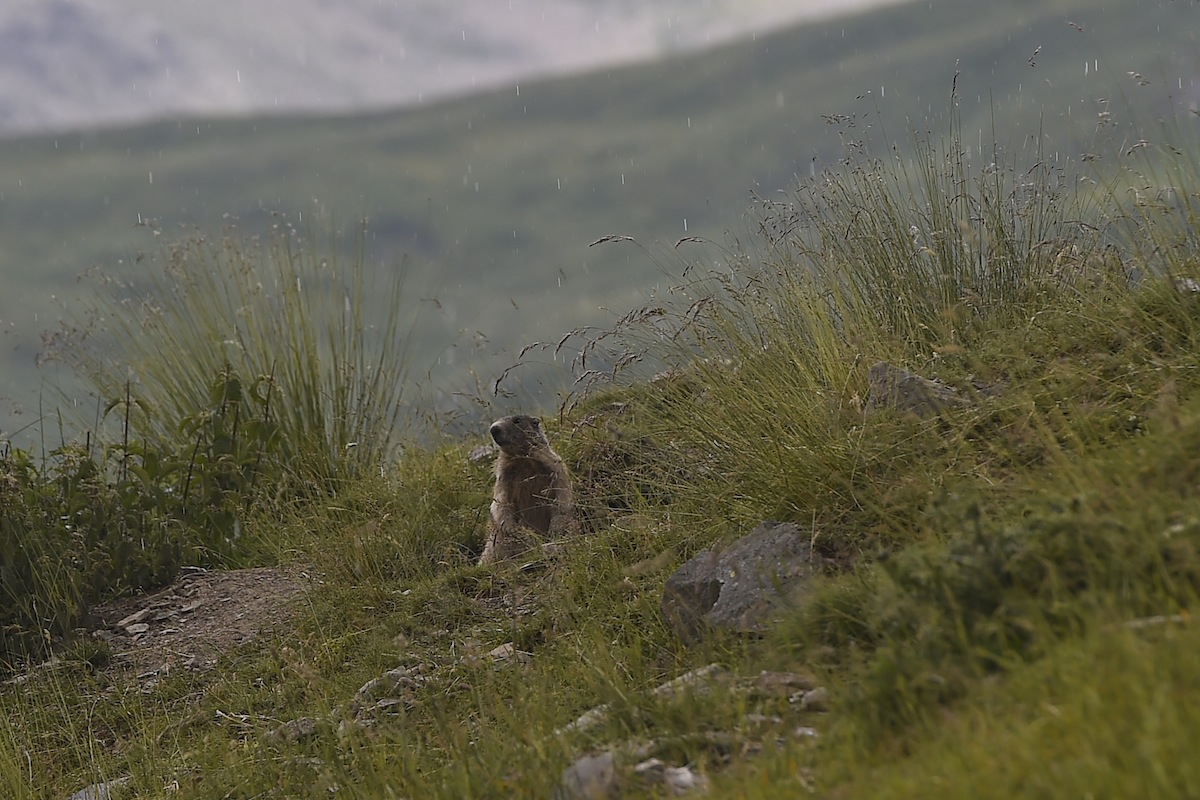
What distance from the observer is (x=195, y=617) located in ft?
21.0

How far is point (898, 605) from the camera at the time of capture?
2830 millimetres

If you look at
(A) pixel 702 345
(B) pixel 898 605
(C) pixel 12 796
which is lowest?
(C) pixel 12 796

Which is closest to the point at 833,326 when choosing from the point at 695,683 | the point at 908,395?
the point at 908,395

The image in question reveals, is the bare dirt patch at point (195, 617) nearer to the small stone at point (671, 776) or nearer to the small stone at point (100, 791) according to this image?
the small stone at point (100, 791)

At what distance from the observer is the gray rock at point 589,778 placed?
2.73 metres

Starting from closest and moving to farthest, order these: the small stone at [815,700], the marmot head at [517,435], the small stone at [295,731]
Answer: the small stone at [815,700] < the small stone at [295,731] < the marmot head at [517,435]

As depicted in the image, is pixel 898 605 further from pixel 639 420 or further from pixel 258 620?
pixel 258 620

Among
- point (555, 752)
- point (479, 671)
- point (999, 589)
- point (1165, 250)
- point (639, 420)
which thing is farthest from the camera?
point (639, 420)

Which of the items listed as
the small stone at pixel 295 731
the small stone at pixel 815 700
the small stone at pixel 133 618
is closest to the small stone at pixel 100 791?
the small stone at pixel 295 731

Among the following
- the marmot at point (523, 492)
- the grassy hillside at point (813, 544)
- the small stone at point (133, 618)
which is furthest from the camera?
the small stone at point (133, 618)

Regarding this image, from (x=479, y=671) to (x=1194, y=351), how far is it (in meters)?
2.89

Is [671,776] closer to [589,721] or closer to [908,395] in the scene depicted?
[589,721]

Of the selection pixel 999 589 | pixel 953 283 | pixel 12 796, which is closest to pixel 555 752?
pixel 999 589

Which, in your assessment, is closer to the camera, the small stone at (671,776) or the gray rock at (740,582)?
the small stone at (671,776)
